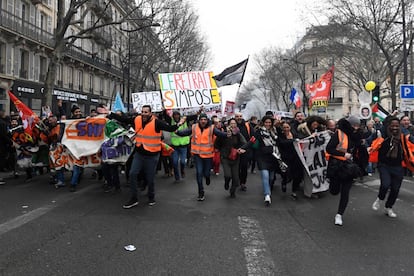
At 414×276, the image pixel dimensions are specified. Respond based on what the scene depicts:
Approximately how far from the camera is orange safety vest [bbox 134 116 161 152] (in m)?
6.42

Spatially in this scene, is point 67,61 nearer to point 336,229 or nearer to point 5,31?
point 5,31

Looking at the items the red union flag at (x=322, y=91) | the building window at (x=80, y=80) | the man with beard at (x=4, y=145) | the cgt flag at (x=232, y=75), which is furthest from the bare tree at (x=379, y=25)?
the building window at (x=80, y=80)

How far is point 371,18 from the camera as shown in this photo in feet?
70.2

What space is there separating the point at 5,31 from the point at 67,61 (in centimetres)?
911

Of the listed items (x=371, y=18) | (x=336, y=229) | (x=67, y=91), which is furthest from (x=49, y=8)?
(x=336, y=229)

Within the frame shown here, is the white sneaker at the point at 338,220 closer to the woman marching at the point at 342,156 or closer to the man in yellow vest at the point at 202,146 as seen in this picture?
the woman marching at the point at 342,156

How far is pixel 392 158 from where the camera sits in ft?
19.6

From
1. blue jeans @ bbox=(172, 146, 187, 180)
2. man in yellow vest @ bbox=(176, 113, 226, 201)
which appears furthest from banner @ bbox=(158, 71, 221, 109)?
man in yellow vest @ bbox=(176, 113, 226, 201)

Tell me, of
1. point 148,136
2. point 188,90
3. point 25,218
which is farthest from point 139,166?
point 188,90

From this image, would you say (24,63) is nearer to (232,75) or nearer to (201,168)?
(232,75)

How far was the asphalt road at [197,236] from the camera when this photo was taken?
12.7 feet

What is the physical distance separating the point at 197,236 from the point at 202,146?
2.60m

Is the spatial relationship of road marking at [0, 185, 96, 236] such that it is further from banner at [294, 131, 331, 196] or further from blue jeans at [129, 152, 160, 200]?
banner at [294, 131, 331, 196]

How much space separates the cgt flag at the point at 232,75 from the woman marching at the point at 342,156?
527cm
